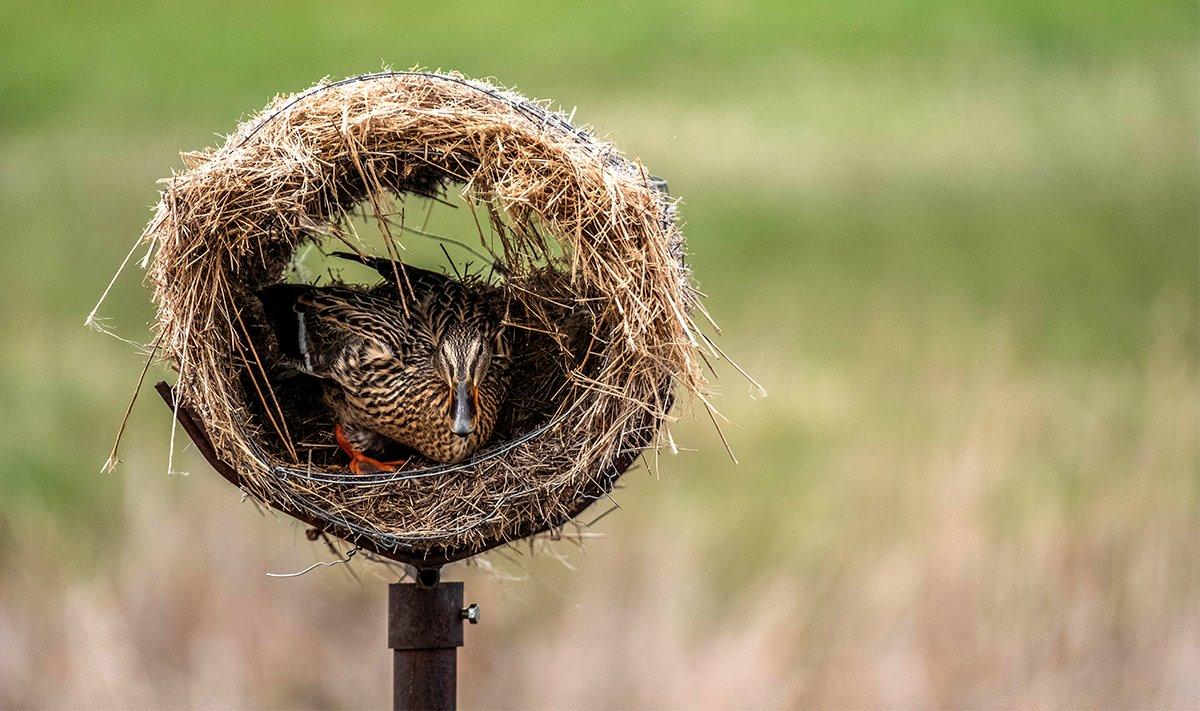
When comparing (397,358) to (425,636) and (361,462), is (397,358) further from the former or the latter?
(425,636)

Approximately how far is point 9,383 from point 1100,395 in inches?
131

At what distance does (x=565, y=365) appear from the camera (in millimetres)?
2186

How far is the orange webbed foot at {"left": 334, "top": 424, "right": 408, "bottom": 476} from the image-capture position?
2.24 metres

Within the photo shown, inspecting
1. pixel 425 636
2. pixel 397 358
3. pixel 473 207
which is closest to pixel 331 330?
pixel 397 358

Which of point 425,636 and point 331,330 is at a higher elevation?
point 331,330

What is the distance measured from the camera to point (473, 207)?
1.92 m

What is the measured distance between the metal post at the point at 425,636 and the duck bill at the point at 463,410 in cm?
24

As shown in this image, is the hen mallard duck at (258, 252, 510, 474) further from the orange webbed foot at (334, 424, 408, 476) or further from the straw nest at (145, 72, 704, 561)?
the straw nest at (145, 72, 704, 561)

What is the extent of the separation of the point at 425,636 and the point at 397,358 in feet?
1.74

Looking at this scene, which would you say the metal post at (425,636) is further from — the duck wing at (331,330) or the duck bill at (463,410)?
the duck wing at (331,330)

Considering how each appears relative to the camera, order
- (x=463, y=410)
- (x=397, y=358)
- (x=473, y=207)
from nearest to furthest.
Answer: (x=473, y=207) < (x=463, y=410) < (x=397, y=358)

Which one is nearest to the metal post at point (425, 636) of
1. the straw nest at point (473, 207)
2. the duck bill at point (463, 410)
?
the straw nest at point (473, 207)

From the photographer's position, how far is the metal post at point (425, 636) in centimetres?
202

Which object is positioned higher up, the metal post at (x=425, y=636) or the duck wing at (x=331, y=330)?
the duck wing at (x=331, y=330)
